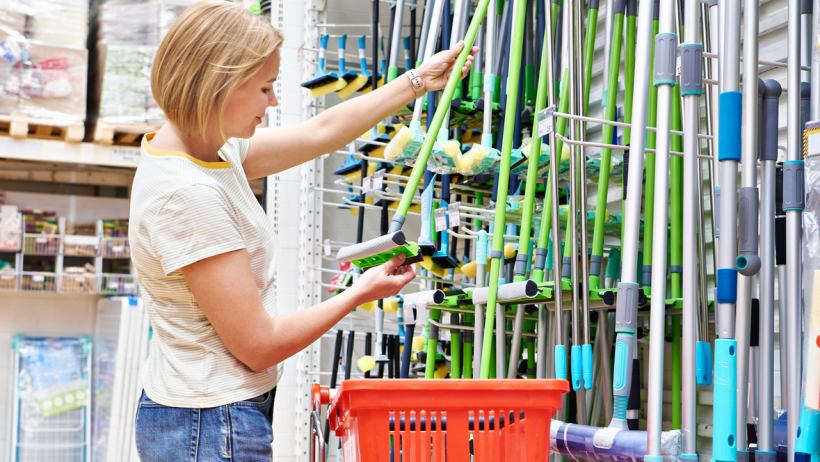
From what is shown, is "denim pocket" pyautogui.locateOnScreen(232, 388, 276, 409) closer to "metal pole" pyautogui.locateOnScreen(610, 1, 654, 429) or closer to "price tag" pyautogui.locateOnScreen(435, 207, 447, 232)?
"metal pole" pyautogui.locateOnScreen(610, 1, 654, 429)

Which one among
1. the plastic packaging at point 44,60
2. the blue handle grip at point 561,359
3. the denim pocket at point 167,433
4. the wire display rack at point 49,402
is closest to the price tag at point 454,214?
the blue handle grip at point 561,359

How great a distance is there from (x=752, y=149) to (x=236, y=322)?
3.21 ft

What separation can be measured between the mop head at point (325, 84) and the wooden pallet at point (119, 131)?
4.36 feet

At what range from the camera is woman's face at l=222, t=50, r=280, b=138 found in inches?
62.2

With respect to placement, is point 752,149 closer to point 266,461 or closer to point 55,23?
point 266,461

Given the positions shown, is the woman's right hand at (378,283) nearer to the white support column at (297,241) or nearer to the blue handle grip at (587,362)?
the blue handle grip at (587,362)

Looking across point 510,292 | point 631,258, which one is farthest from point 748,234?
point 510,292

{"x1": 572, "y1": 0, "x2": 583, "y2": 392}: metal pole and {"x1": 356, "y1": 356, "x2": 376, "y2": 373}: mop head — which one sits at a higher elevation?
{"x1": 572, "y1": 0, "x2": 583, "y2": 392}: metal pole

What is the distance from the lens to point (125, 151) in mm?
4957

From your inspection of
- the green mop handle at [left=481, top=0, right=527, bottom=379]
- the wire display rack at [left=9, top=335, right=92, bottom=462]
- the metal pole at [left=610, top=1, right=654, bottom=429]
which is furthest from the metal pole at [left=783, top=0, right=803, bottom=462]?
the wire display rack at [left=9, top=335, right=92, bottom=462]

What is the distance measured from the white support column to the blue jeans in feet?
8.96

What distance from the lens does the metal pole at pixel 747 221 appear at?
1.76 meters

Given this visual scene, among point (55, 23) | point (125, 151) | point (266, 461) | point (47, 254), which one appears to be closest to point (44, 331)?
point (47, 254)

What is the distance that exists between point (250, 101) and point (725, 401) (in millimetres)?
947
